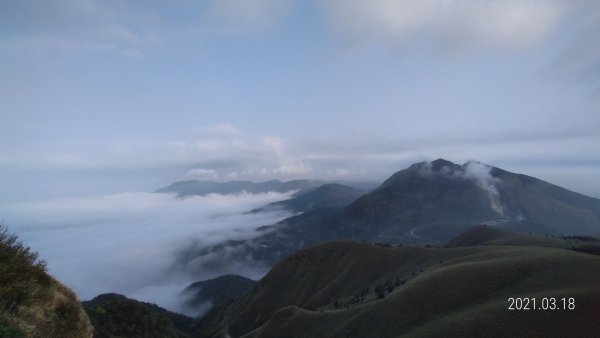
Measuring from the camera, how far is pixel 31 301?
16.4 metres

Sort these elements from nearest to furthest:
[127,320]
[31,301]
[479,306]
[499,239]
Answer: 1. [31,301]
2. [479,306]
3. [127,320]
4. [499,239]

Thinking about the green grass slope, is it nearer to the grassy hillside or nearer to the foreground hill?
the foreground hill

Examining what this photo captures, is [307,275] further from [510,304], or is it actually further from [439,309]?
[510,304]

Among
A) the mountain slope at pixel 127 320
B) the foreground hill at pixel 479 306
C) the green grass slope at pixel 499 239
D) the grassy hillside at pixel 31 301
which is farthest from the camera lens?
the green grass slope at pixel 499 239

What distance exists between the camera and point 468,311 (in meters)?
52.1

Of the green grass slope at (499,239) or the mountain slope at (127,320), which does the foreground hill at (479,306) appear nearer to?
the mountain slope at (127,320)

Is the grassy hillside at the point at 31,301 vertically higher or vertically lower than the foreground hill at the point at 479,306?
higher

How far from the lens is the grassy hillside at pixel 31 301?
571 inches

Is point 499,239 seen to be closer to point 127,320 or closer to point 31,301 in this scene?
point 127,320

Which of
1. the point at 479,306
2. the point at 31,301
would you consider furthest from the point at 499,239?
the point at 31,301

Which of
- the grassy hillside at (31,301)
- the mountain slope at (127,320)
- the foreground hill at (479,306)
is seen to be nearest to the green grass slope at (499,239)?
the foreground hill at (479,306)

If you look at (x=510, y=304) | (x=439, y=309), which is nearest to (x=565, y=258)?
(x=510, y=304)

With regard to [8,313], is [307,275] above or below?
below

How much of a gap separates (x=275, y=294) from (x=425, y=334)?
356 feet
